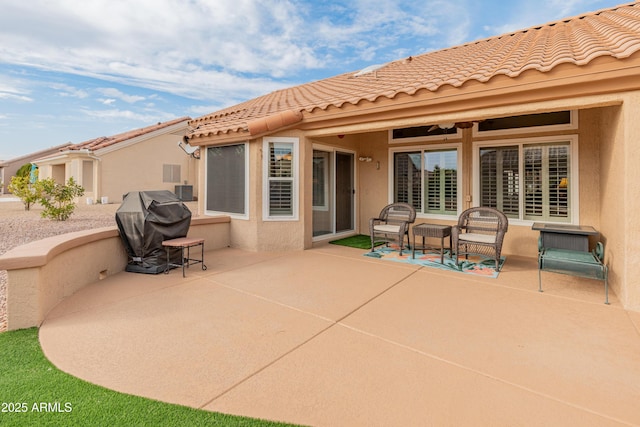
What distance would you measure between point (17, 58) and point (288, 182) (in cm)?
1458

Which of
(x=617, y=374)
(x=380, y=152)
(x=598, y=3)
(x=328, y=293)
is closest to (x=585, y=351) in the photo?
(x=617, y=374)

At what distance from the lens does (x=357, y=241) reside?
29.5ft

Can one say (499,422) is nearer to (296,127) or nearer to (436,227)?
(436,227)

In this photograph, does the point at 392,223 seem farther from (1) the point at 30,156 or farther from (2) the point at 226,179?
(1) the point at 30,156

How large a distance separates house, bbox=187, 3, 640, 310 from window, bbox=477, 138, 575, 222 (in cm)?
2

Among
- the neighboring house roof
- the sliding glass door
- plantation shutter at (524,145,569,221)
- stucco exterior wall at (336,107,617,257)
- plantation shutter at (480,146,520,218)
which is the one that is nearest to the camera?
stucco exterior wall at (336,107,617,257)

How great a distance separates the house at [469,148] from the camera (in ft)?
13.8

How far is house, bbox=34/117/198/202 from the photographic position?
18125 mm

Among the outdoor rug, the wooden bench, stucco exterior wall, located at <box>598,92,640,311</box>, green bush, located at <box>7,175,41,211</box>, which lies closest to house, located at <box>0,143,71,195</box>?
green bush, located at <box>7,175,41,211</box>

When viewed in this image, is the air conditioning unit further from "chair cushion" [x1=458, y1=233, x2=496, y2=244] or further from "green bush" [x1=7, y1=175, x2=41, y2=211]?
"chair cushion" [x1=458, y1=233, x2=496, y2=244]

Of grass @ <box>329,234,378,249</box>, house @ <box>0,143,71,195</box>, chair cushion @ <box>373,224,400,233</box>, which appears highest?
house @ <box>0,143,71,195</box>

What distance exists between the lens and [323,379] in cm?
252

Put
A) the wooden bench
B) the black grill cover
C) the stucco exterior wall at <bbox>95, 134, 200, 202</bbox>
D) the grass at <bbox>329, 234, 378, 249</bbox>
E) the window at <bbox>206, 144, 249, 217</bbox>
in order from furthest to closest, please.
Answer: the stucco exterior wall at <bbox>95, 134, 200, 202</bbox> < the grass at <bbox>329, 234, 378, 249</bbox> < the window at <bbox>206, 144, 249, 217</bbox> < the black grill cover < the wooden bench

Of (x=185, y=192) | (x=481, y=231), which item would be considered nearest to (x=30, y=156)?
(x=185, y=192)
